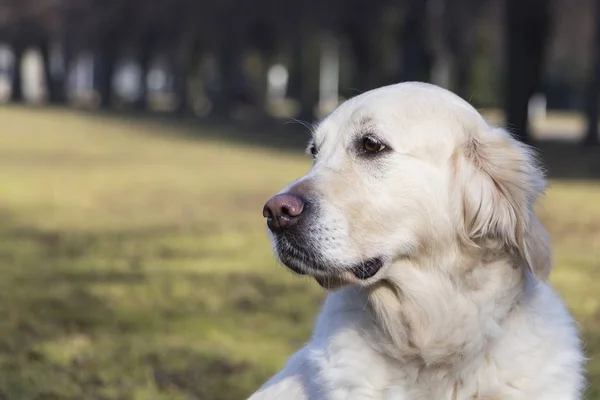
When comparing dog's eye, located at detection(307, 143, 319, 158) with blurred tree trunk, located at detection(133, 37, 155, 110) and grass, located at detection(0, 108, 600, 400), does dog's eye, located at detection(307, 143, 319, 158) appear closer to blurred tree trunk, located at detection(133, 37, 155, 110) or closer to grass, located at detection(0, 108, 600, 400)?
grass, located at detection(0, 108, 600, 400)

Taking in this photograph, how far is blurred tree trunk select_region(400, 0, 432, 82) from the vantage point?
1380 inches

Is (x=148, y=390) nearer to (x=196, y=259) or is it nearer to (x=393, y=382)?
(x=393, y=382)

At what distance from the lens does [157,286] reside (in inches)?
376

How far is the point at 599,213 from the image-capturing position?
15484 mm

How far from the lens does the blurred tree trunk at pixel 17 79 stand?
76.8 m

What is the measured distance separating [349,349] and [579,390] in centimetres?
88

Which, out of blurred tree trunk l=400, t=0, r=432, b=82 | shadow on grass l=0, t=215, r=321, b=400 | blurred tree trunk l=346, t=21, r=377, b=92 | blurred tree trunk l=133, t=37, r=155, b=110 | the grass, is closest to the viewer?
shadow on grass l=0, t=215, r=321, b=400

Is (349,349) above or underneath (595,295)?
above

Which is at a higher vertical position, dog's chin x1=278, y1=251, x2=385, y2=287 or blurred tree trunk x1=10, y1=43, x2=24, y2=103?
dog's chin x1=278, y1=251, x2=385, y2=287

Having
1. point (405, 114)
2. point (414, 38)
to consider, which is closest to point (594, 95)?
point (414, 38)

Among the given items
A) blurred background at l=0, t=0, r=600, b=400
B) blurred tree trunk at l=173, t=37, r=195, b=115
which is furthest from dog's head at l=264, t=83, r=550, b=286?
blurred tree trunk at l=173, t=37, r=195, b=115

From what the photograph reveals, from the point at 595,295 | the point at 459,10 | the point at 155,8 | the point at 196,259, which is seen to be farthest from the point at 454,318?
the point at 155,8

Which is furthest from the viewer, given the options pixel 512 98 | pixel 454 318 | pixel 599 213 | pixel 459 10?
pixel 459 10

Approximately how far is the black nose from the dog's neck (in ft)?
1.47
